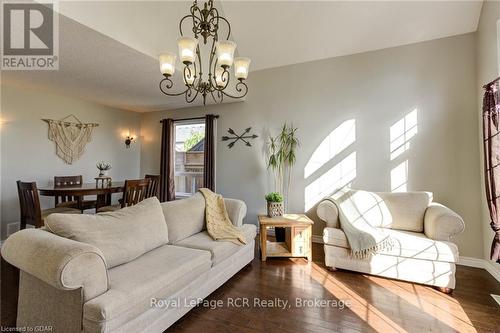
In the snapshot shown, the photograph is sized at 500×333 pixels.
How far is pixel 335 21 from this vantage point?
3244mm

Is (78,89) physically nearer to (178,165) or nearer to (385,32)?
(178,165)

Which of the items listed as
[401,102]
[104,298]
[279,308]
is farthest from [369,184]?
[104,298]

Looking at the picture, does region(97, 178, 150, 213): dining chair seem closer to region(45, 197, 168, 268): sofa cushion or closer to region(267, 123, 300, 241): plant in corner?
region(45, 197, 168, 268): sofa cushion

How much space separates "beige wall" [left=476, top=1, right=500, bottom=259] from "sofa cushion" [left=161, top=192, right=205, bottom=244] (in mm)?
3248

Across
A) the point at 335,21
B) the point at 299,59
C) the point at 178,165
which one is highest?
the point at 335,21

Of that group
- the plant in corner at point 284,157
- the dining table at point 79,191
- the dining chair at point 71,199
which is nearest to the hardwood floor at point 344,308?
the dining table at point 79,191

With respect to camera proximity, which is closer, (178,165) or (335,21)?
(335,21)

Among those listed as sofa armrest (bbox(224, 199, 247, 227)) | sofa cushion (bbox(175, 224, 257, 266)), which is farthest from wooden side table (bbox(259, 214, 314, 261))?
sofa cushion (bbox(175, 224, 257, 266))

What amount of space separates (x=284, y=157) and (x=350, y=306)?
89.6 inches

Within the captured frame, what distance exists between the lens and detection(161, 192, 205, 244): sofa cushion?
7.66 ft

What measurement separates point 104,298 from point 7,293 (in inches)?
66.5

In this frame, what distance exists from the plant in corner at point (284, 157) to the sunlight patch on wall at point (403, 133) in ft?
4.42

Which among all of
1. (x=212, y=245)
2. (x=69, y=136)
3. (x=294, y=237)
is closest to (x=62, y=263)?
(x=212, y=245)

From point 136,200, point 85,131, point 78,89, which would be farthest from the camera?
point 85,131
